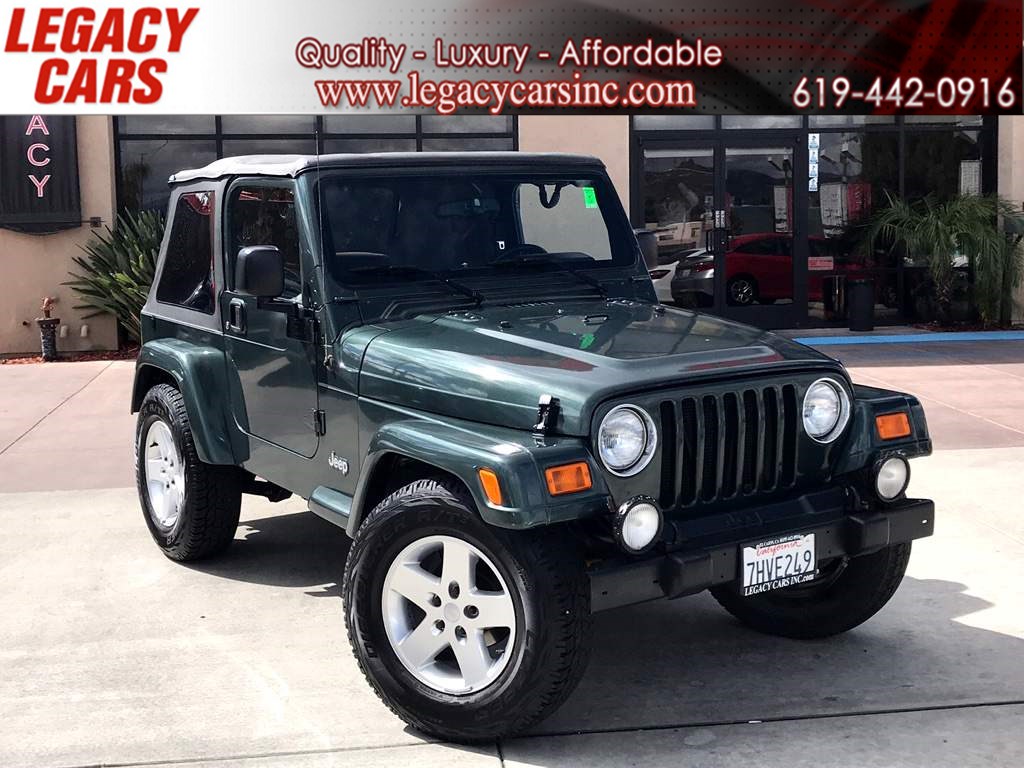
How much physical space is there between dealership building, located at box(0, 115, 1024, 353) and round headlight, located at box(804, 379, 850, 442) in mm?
10274

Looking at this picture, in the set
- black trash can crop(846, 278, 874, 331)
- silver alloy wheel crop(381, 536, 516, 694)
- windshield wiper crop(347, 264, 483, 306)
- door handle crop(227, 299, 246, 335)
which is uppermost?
windshield wiper crop(347, 264, 483, 306)

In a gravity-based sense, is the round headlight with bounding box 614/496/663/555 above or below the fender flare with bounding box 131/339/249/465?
below

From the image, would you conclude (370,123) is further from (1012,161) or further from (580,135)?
(1012,161)

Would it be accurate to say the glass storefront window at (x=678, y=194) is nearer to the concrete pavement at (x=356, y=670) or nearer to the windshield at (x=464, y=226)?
the concrete pavement at (x=356, y=670)

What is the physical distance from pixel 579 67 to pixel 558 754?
12.4 meters

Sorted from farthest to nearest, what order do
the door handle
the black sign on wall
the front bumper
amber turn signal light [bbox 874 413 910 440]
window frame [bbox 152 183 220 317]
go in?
the black sign on wall < window frame [bbox 152 183 220 317] < the door handle < amber turn signal light [bbox 874 413 910 440] < the front bumper

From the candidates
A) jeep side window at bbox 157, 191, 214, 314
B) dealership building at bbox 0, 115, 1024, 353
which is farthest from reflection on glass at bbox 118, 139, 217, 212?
jeep side window at bbox 157, 191, 214, 314

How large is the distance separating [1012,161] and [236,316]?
12.9 meters

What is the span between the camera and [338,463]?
4.99 metres

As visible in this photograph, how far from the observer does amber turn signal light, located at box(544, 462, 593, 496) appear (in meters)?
3.84

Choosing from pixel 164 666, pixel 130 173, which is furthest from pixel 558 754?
pixel 130 173

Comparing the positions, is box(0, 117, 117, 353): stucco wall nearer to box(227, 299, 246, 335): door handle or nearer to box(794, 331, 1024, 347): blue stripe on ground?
box(794, 331, 1024, 347): blue stripe on ground

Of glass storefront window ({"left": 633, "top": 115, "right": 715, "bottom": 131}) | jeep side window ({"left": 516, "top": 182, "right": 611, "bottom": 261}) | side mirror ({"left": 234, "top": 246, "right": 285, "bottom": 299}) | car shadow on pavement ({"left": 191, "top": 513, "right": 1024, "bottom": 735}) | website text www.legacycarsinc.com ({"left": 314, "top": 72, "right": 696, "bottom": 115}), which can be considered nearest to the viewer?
car shadow on pavement ({"left": 191, "top": 513, "right": 1024, "bottom": 735})

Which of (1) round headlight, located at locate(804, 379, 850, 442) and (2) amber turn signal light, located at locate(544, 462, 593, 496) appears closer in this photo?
(2) amber turn signal light, located at locate(544, 462, 593, 496)
